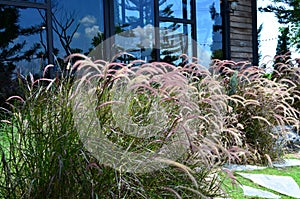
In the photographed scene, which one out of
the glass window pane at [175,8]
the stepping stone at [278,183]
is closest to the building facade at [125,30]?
the glass window pane at [175,8]

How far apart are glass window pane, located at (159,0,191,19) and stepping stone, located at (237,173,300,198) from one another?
3.53 m

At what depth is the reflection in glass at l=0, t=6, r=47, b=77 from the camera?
429cm

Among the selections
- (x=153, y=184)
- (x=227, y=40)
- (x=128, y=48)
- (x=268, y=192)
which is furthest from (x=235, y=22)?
(x=153, y=184)

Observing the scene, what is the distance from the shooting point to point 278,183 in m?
2.76

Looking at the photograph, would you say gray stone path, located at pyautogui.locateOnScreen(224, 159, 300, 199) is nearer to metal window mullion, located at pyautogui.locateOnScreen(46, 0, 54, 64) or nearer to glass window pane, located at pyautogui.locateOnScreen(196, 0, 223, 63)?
metal window mullion, located at pyautogui.locateOnScreen(46, 0, 54, 64)

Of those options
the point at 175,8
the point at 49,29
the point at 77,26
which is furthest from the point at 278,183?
the point at 175,8

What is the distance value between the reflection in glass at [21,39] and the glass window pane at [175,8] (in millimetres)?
2050

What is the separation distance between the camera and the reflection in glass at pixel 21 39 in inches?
169

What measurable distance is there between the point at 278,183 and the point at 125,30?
3.47m

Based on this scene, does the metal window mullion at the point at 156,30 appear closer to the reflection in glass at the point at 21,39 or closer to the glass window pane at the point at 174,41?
the glass window pane at the point at 174,41

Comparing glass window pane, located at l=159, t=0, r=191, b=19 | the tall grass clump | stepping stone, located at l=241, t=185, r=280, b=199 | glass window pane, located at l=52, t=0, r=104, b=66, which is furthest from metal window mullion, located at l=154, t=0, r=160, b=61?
the tall grass clump

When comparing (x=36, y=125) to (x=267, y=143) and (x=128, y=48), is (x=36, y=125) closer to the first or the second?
(x=267, y=143)

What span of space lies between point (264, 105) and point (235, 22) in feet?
12.3

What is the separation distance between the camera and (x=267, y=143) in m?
3.51
